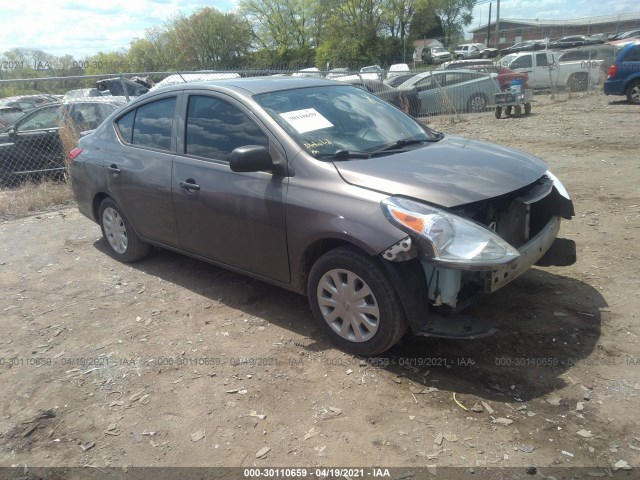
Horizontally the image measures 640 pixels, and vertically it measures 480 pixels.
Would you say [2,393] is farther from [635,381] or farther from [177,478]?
[635,381]

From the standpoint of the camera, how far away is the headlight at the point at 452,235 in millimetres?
2969

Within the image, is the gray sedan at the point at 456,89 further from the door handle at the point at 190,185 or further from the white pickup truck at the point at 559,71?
the door handle at the point at 190,185

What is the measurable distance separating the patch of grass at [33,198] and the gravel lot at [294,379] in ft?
10.9

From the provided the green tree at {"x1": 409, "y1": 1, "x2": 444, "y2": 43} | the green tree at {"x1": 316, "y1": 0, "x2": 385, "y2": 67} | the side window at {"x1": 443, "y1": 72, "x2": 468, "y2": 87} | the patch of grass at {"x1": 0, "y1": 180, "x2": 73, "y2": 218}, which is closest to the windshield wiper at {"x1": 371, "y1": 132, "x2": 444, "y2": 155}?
the patch of grass at {"x1": 0, "y1": 180, "x2": 73, "y2": 218}

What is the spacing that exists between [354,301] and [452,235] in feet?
2.51

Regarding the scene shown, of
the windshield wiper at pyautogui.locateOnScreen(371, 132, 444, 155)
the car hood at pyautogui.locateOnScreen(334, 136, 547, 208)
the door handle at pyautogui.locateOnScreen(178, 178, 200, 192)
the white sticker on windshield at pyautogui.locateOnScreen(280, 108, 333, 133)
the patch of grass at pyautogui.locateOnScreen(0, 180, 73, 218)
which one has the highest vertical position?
the white sticker on windshield at pyautogui.locateOnScreen(280, 108, 333, 133)

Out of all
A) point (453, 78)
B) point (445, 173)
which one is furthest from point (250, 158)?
point (453, 78)

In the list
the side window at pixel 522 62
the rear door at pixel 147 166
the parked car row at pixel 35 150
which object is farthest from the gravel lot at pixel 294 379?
the side window at pixel 522 62

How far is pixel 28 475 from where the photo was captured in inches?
109

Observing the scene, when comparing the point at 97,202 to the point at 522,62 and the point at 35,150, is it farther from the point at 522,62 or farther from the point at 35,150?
the point at 522,62

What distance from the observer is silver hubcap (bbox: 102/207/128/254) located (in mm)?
5469

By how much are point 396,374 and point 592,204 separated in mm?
4166

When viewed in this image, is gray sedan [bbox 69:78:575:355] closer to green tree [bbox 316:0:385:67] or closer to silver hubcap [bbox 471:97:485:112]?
silver hubcap [bbox 471:97:485:112]

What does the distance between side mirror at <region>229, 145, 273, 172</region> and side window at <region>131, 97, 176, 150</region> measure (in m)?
1.26
